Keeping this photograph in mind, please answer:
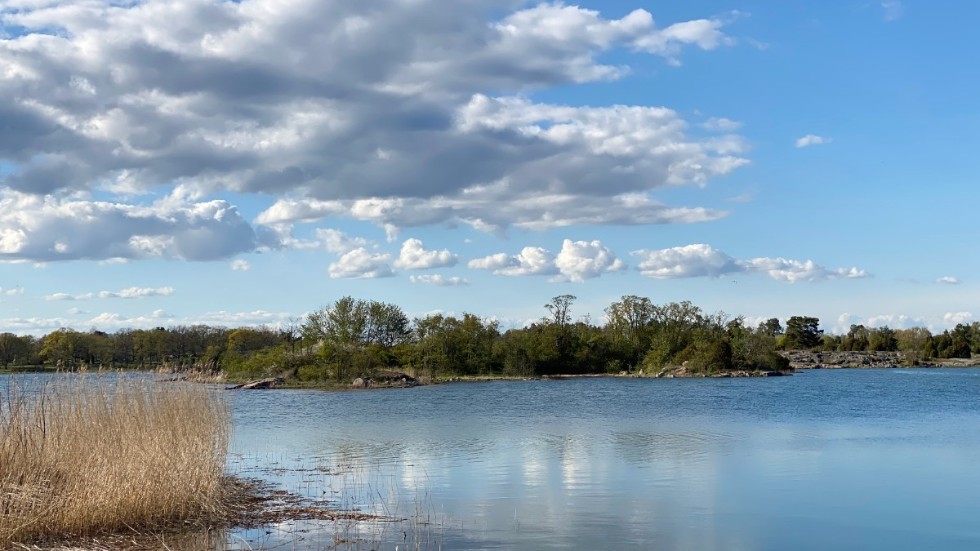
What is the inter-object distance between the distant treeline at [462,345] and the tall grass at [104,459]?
57554mm

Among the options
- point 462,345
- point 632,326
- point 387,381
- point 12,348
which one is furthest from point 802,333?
point 12,348

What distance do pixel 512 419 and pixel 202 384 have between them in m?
23.9

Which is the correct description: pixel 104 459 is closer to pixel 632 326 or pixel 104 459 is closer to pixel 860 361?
pixel 632 326

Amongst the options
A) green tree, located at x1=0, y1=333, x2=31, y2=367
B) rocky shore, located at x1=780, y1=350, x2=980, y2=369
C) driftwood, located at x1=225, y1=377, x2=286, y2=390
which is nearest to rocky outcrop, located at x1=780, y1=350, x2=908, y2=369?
rocky shore, located at x1=780, y1=350, x2=980, y2=369

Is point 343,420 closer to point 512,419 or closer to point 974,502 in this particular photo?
point 512,419

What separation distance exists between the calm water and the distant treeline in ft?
132

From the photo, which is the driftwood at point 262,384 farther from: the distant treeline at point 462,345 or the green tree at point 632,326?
the green tree at point 632,326

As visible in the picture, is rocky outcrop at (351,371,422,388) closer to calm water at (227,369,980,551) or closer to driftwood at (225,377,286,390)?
driftwood at (225,377,286,390)

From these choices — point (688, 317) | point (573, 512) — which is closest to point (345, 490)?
point (573, 512)

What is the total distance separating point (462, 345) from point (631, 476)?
78.3m

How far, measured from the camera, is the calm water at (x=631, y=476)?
14242 millimetres

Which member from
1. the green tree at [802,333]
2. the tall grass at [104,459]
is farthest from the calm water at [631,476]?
the green tree at [802,333]

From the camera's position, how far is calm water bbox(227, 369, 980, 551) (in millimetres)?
14242

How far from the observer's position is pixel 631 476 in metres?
20.5
